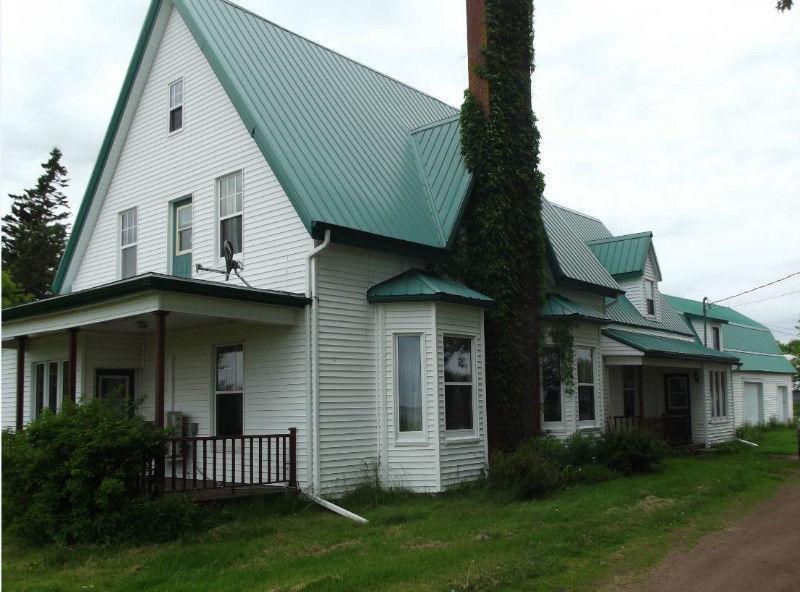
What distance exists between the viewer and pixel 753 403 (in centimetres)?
3872

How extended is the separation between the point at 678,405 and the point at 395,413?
1499cm

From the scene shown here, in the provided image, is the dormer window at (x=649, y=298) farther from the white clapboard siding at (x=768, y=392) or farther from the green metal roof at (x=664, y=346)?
the white clapboard siding at (x=768, y=392)

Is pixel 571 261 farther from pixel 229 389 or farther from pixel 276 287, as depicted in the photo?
pixel 229 389

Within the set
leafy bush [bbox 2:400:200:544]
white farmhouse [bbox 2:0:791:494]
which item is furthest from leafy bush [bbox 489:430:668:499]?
leafy bush [bbox 2:400:200:544]

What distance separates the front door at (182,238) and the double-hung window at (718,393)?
17.5 meters

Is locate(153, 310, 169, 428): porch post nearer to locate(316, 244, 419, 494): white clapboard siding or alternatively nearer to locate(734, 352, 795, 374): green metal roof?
locate(316, 244, 419, 494): white clapboard siding

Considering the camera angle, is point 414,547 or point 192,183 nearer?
point 414,547

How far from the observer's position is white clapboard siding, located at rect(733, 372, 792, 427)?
118 ft

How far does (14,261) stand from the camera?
128 ft

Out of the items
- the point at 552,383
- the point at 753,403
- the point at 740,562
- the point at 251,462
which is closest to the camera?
the point at 740,562

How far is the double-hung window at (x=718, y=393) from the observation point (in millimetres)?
25625

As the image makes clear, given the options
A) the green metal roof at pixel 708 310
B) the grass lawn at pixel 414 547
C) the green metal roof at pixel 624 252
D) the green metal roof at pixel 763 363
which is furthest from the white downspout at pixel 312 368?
the green metal roof at pixel 763 363

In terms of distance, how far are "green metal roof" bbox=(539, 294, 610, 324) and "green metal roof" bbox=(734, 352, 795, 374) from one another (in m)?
20.7

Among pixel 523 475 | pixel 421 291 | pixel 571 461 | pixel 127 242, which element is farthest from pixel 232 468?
pixel 127 242
